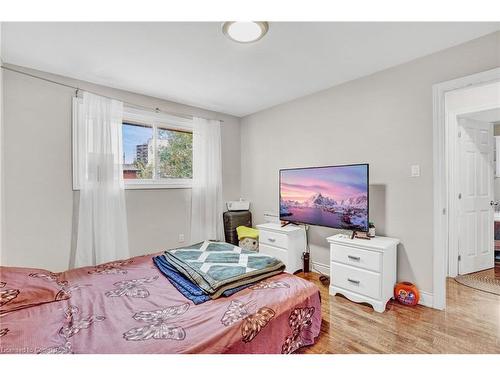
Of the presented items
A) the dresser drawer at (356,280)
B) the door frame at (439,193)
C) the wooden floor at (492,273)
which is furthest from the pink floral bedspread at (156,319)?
the wooden floor at (492,273)

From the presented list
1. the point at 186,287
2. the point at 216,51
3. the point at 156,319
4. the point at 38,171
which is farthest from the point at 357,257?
the point at 38,171

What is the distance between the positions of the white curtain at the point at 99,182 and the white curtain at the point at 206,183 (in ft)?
3.39

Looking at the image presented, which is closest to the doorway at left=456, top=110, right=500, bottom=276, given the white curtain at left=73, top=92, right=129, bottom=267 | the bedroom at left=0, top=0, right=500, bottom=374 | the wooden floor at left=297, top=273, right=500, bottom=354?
the bedroom at left=0, top=0, right=500, bottom=374

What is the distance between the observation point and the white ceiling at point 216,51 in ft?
6.13

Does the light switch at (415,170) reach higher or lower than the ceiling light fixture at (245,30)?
lower

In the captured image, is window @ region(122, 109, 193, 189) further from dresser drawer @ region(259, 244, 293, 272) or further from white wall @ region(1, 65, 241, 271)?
dresser drawer @ region(259, 244, 293, 272)

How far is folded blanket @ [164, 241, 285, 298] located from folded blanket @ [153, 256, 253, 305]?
0.02m

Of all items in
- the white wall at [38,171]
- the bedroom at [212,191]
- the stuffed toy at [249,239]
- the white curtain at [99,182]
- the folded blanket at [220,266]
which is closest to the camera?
the bedroom at [212,191]

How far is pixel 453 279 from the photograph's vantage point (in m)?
3.02

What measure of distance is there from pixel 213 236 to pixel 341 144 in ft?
7.45

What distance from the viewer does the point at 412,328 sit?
6.43 ft

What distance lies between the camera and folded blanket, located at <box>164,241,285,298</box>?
172cm

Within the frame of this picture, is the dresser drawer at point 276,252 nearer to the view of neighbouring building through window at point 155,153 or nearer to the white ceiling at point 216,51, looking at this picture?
the view of neighbouring building through window at point 155,153
